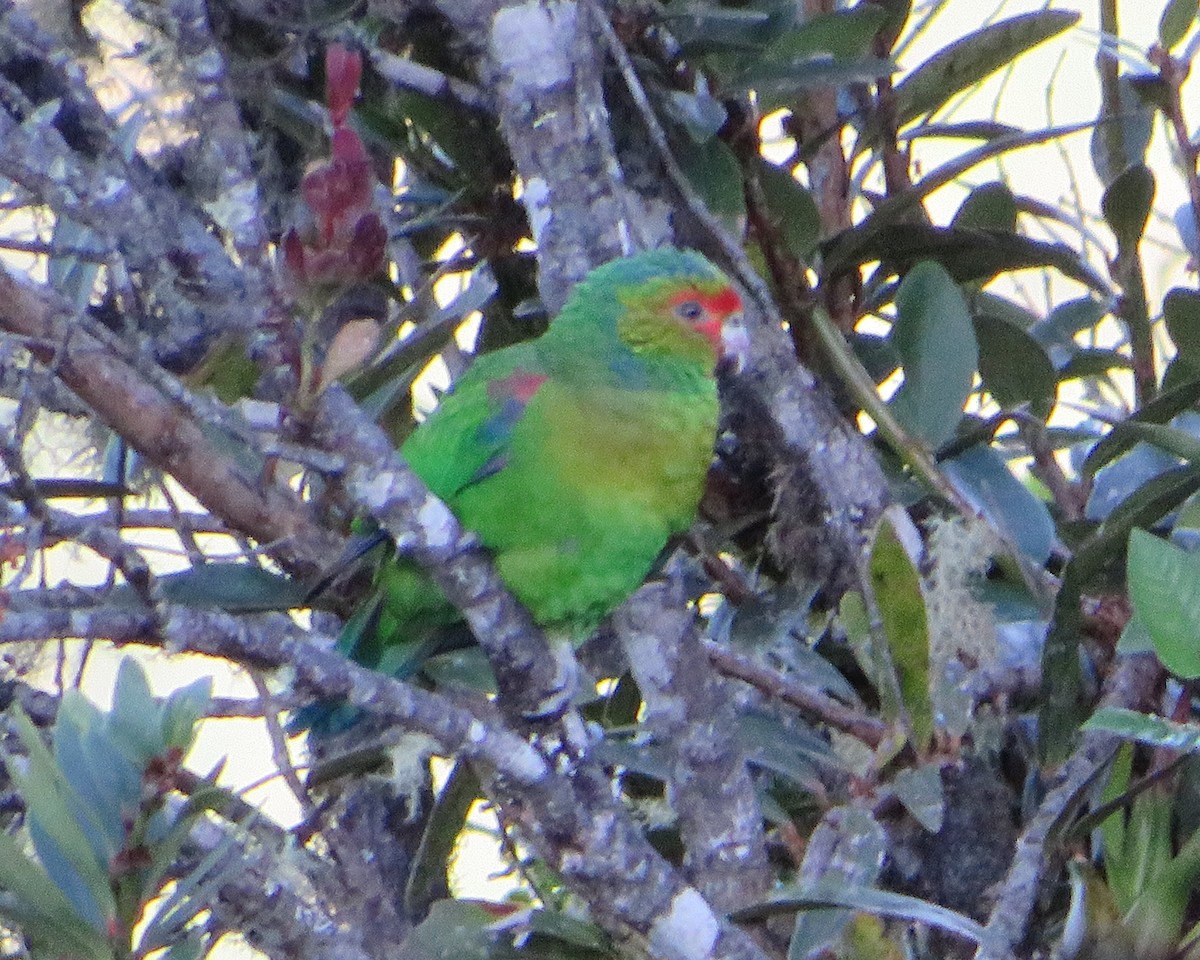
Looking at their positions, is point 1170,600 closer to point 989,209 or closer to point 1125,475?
point 1125,475

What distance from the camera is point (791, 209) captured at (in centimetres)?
166

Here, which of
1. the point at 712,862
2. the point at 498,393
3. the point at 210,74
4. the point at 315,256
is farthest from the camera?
the point at 498,393

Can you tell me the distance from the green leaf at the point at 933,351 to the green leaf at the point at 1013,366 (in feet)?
0.42

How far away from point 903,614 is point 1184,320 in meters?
0.60

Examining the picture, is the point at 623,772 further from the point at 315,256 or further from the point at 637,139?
the point at 315,256

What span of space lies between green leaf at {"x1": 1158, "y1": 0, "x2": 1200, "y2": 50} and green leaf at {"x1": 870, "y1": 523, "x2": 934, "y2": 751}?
0.79 metres

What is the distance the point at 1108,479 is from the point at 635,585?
564 mm

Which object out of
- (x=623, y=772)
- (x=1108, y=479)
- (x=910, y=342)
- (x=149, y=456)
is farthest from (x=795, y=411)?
(x=149, y=456)

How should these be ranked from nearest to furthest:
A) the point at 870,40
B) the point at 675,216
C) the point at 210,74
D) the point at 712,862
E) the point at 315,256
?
the point at 315,256
the point at 210,74
the point at 712,862
the point at 870,40
the point at 675,216

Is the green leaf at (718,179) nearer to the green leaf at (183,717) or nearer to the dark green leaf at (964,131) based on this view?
the dark green leaf at (964,131)

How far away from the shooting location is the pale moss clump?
4.97 feet

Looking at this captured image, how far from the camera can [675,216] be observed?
1.85m

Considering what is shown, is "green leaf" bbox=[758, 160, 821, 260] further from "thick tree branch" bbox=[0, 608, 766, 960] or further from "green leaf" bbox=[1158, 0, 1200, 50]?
"thick tree branch" bbox=[0, 608, 766, 960]

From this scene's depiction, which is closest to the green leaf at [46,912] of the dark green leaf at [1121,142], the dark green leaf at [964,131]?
the dark green leaf at [964,131]
